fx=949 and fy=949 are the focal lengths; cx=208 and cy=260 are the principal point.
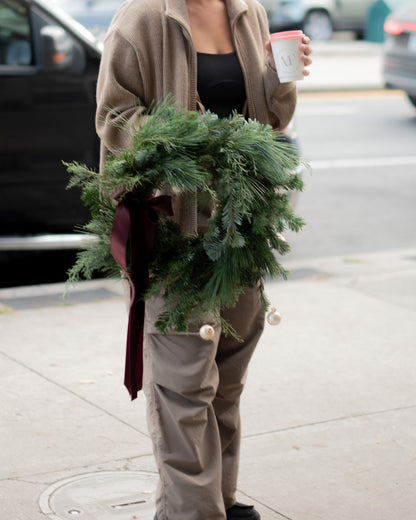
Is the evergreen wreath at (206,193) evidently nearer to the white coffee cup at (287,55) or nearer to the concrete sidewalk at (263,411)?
the white coffee cup at (287,55)

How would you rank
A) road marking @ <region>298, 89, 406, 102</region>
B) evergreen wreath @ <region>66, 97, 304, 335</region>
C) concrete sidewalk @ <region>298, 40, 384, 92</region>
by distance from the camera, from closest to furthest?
evergreen wreath @ <region>66, 97, 304, 335</region>
road marking @ <region>298, 89, 406, 102</region>
concrete sidewalk @ <region>298, 40, 384, 92</region>

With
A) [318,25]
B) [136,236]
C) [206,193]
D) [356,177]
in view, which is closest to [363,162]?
[356,177]

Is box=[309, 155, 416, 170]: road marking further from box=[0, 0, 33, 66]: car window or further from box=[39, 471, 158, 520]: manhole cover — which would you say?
box=[39, 471, 158, 520]: manhole cover

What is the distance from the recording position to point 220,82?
2861 mm

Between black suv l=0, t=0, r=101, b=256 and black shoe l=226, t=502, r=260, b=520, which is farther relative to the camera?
black suv l=0, t=0, r=101, b=256

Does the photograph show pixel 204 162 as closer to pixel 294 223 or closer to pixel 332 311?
pixel 294 223

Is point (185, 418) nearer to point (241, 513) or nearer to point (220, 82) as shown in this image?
point (241, 513)

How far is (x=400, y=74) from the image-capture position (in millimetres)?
13039

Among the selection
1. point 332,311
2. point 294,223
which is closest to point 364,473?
point 294,223

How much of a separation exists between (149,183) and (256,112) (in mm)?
505

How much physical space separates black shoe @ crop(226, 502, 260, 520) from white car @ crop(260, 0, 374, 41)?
18832 millimetres

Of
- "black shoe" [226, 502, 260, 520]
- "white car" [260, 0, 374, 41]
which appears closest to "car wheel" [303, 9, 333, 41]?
"white car" [260, 0, 374, 41]

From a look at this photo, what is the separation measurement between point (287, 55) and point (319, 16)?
2165cm

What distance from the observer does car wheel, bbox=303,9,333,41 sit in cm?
2356
